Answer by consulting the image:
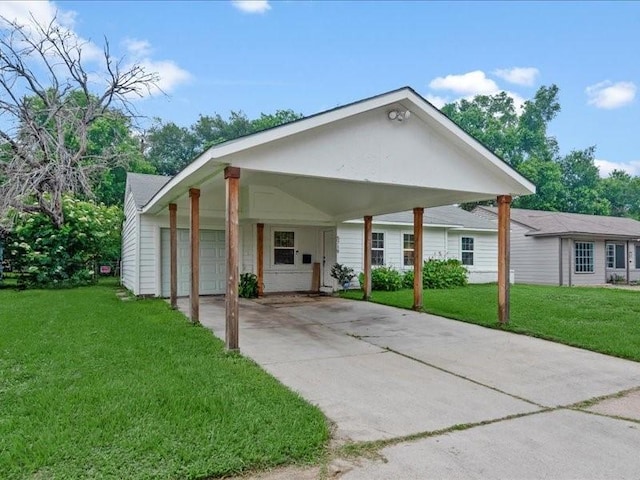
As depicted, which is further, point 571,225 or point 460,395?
point 571,225

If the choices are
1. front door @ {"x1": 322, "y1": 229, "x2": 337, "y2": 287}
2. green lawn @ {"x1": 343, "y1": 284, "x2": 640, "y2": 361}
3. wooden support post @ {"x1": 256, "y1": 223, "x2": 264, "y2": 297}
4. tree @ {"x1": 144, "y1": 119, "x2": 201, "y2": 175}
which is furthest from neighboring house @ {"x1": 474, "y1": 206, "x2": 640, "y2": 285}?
tree @ {"x1": 144, "y1": 119, "x2": 201, "y2": 175}

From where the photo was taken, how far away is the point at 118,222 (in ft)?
60.7

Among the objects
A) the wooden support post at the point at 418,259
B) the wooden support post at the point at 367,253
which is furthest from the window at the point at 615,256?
the wooden support post at the point at 418,259

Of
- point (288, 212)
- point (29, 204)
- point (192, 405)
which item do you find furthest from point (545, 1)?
point (29, 204)

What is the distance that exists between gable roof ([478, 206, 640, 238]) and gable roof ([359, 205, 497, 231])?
253 centimetres

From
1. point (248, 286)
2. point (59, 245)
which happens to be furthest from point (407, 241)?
point (59, 245)

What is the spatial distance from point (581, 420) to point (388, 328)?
434cm

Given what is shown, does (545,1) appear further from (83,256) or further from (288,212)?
(83,256)

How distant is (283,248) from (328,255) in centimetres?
153

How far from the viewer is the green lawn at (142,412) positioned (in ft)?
9.18

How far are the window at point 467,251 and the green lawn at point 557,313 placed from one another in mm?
3960

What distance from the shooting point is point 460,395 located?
14.3 ft

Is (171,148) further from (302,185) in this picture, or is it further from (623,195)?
(623,195)

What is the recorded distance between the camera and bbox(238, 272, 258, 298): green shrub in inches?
492
